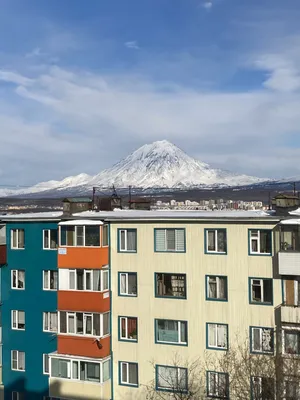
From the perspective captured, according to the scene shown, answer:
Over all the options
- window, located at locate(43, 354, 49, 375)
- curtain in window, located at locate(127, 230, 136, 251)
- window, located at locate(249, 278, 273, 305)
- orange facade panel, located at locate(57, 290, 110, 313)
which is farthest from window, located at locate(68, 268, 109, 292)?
window, located at locate(249, 278, 273, 305)

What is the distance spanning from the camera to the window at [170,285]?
33875 millimetres

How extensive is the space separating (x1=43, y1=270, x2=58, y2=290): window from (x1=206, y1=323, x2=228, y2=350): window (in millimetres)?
11433

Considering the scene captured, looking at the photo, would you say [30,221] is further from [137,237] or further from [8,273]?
[137,237]

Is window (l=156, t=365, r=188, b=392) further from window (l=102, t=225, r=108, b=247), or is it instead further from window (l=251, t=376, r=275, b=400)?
window (l=102, t=225, r=108, b=247)

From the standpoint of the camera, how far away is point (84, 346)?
1380 inches

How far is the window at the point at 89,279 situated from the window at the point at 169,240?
4.15 m

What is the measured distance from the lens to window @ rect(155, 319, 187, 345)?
110 ft

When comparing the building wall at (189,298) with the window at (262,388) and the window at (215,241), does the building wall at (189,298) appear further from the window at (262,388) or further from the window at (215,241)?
the window at (262,388)

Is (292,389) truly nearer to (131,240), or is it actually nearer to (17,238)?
(131,240)

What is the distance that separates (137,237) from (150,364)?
8438 millimetres

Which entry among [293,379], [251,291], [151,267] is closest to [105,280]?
[151,267]

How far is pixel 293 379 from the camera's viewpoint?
93.0 feet

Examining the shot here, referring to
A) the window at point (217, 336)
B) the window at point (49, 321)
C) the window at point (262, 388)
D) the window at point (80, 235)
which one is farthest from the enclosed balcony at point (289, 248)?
the window at point (49, 321)

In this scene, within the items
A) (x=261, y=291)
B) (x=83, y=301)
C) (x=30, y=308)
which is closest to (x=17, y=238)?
(x=30, y=308)
